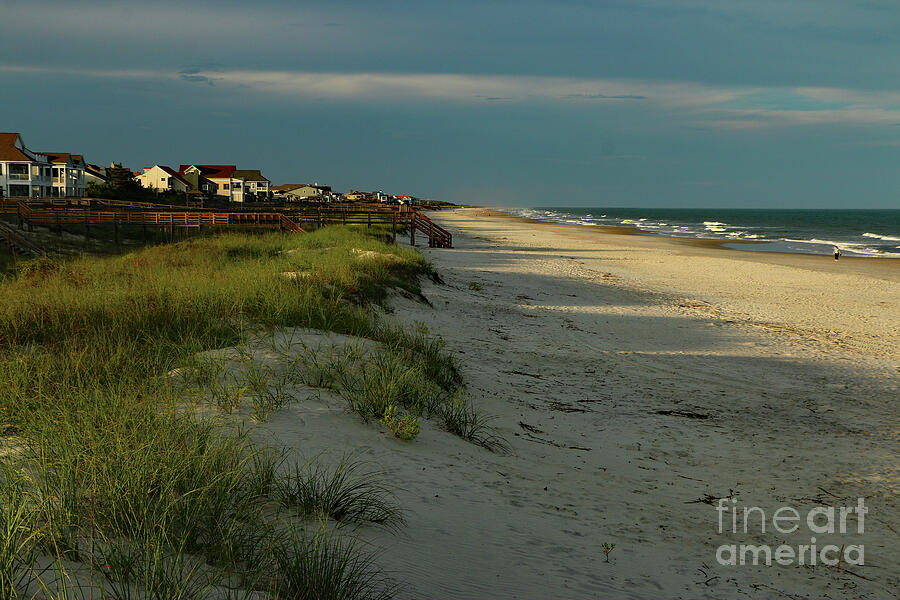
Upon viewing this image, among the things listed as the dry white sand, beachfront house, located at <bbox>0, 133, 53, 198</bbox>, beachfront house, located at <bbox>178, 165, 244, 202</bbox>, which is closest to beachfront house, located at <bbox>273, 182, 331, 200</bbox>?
beachfront house, located at <bbox>178, 165, 244, 202</bbox>

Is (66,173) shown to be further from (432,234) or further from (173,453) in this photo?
(173,453)

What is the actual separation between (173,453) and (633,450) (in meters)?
5.06

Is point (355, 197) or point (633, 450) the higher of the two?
point (355, 197)

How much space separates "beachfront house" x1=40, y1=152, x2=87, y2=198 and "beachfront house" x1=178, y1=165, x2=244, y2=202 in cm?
2013

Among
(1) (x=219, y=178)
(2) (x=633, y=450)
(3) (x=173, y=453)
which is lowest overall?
(2) (x=633, y=450)

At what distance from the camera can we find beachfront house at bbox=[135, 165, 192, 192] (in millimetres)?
98750

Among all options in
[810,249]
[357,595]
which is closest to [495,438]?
[357,595]

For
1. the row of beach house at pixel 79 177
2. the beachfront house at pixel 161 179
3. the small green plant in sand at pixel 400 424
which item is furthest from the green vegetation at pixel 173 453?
the beachfront house at pixel 161 179

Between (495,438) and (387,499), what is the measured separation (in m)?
2.38

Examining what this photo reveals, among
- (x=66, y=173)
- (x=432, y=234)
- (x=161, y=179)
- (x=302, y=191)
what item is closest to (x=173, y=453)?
(x=432, y=234)

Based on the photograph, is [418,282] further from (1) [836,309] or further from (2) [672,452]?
(1) [836,309]

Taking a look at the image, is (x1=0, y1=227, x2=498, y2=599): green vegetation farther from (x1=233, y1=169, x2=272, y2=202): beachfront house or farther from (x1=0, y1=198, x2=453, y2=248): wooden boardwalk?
(x1=233, y1=169, x2=272, y2=202): beachfront house

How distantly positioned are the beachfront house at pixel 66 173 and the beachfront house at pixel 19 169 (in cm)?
276

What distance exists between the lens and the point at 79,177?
87.0 meters
